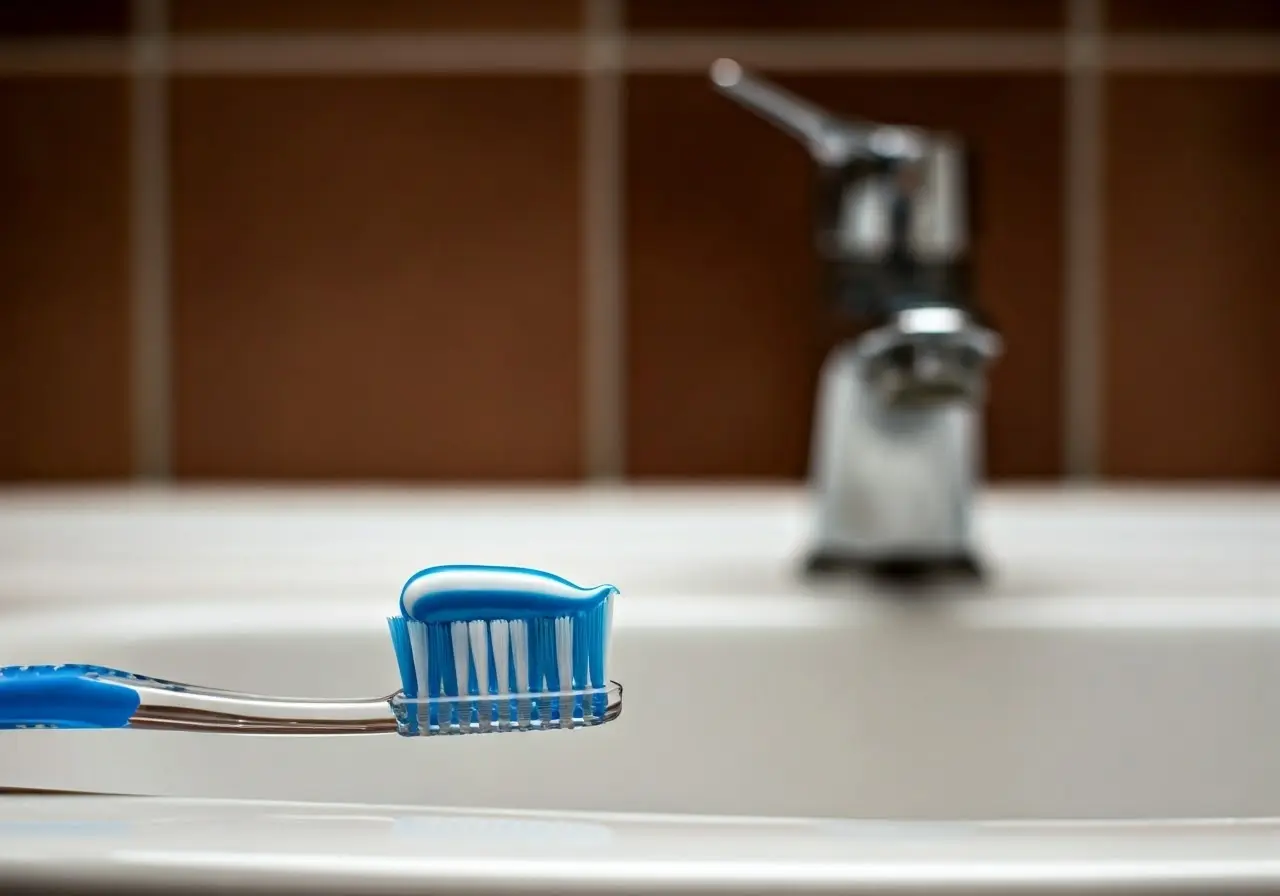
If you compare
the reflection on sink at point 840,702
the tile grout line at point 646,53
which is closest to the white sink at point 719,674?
the reflection on sink at point 840,702

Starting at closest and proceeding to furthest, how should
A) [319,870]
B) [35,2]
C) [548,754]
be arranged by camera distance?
[319,870] < [548,754] < [35,2]

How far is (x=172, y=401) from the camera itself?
1.90 feet

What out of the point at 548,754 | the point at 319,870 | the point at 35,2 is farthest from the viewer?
the point at 35,2

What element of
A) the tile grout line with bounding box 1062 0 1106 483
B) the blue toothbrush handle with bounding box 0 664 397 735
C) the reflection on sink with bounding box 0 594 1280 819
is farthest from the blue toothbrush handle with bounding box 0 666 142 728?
A: the tile grout line with bounding box 1062 0 1106 483

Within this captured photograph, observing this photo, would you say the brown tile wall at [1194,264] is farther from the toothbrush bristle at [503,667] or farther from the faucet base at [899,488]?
the toothbrush bristle at [503,667]

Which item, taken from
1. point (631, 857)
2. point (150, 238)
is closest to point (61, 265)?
point (150, 238)

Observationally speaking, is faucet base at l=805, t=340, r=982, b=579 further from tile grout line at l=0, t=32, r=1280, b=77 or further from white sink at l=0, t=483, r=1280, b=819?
tile grout line at l=0, t=32, r=1280, b=77

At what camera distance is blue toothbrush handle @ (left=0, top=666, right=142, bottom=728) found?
0.70 ft

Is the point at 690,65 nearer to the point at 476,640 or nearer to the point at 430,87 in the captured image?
the point at 430,87

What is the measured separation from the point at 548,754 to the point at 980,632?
15 centimetres

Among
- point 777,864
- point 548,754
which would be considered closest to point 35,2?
point 548,754

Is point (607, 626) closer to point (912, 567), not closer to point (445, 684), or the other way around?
point (445, 684)

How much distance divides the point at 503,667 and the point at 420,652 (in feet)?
0.05

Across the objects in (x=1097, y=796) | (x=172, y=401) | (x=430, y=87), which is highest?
(x=430, y=87)
